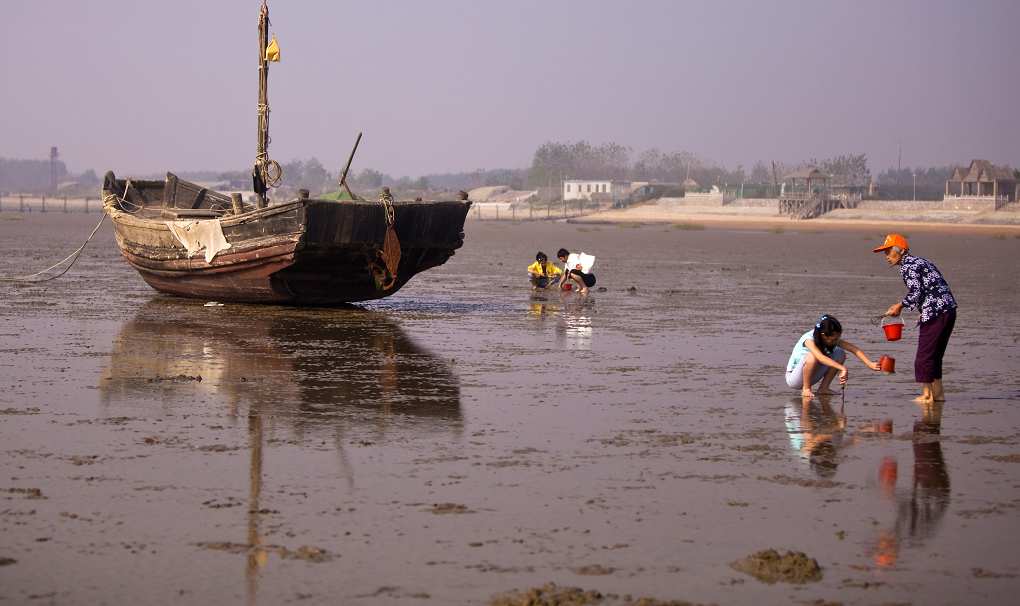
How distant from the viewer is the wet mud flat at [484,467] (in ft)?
18.2

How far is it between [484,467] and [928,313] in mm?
4186

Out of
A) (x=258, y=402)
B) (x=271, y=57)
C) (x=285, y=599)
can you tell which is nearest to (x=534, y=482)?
(x=285, y=599)

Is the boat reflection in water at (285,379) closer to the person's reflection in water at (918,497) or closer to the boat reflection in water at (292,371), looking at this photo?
the boat reflection in water at (292,371)

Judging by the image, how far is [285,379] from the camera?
425 inches

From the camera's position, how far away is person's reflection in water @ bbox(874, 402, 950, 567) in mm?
6129

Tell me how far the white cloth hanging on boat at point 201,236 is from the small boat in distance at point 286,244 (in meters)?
0.01

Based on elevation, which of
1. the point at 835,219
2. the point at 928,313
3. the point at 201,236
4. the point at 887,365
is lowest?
the point at 887,365

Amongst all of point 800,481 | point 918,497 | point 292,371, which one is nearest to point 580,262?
point 292,371

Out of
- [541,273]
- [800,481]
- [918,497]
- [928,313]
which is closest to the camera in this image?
[918,497]

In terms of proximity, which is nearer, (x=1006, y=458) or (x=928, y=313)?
(x=1006, y=458)

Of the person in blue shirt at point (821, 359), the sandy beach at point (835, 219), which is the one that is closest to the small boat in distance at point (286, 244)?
the person in blue shirt at point (821, 359)

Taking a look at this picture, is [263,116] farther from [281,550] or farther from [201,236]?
[281,550]

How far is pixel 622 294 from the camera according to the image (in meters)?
21.0

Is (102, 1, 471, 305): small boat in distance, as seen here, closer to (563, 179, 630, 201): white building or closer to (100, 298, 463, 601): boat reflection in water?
(100, 298, 463, 601): boat reflection in water
